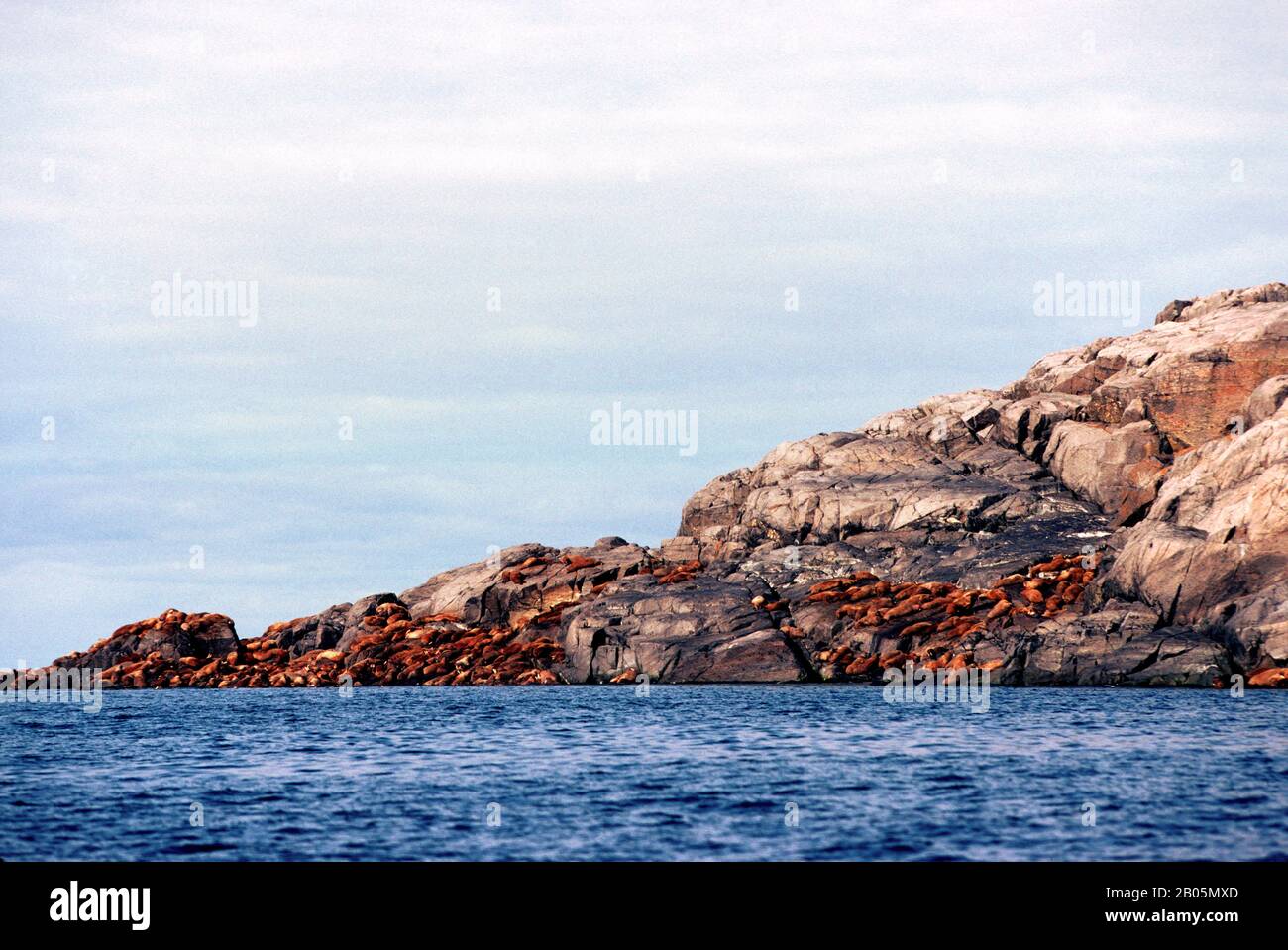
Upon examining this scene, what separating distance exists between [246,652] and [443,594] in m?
16.8

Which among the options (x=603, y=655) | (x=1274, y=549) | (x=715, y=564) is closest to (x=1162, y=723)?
(x=1274, y=549)

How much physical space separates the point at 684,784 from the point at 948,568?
61397 millimetres

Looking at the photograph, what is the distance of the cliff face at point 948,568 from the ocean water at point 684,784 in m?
11.1

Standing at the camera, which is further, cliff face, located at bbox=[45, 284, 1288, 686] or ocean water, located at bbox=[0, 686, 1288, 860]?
cliff face, located at bbox=[45, 284, 1288, 686]

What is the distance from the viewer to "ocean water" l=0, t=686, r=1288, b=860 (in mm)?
26703

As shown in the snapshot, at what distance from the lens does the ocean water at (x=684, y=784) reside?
26703 millimetres

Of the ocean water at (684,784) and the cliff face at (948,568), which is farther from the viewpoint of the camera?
the cliff face at (948,568)

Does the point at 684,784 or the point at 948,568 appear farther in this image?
A: the point at 948,568

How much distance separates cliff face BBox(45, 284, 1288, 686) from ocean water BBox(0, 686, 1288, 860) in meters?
11.1

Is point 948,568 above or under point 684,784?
above

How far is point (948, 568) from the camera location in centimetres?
9388

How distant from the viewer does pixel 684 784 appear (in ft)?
117

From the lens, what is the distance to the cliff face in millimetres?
71625
